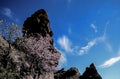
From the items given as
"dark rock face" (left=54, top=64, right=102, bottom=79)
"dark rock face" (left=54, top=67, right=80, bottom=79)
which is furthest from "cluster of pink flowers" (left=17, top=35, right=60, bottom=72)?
"dark rock face" (left=54, top=67, right=80, bottom=79)

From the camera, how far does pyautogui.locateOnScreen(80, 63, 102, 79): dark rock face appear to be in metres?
122

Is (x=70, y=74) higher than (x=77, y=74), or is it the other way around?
(x=70, y=74)

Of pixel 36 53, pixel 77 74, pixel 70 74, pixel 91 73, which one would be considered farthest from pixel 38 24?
pixel 77 74

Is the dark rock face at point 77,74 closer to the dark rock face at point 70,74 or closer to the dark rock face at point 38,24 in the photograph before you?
the dark rock face at point 70,74

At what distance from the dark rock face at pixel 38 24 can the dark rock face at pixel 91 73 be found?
44802 mm

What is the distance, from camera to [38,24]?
85.5 meters

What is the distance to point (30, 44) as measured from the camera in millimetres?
62969

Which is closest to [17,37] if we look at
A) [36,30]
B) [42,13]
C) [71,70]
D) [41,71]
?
[41,71]

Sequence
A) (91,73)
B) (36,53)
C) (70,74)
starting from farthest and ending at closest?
(70,74)
(91,73)
(36,53)

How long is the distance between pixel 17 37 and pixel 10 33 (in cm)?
198

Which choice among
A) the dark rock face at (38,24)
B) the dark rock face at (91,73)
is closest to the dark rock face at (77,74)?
the dark rock face at (91,73)

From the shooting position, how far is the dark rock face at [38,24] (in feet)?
277

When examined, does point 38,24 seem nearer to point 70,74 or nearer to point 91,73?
point 91,73

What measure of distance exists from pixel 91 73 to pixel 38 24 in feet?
169
